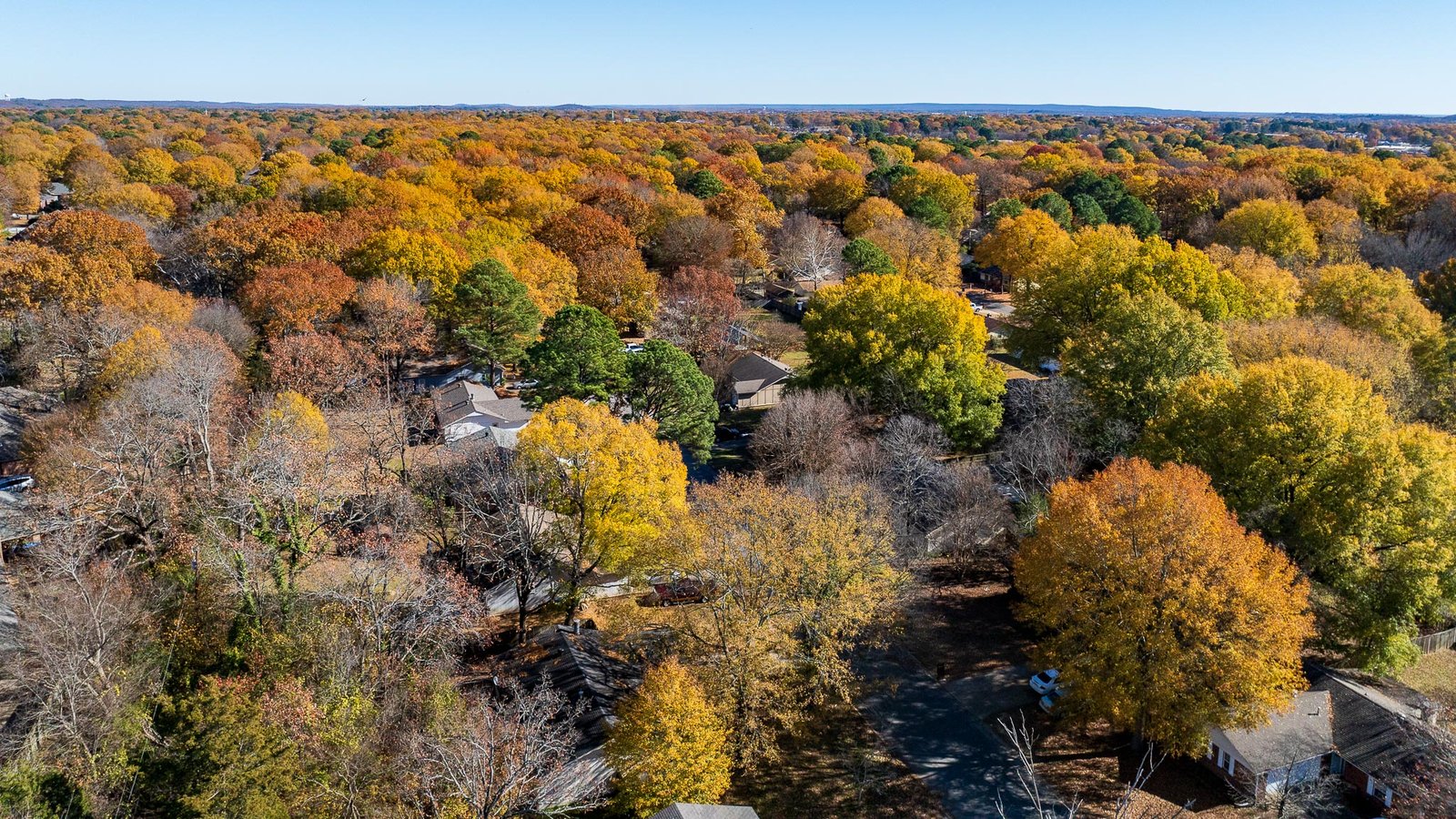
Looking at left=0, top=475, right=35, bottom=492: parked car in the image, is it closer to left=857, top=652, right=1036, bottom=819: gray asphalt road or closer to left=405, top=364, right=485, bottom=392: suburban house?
left=405, top=364, right=485, bottom=392: suburban house

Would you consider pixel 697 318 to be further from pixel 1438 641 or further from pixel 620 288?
pixel 1438 641

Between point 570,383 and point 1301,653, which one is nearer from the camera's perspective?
point 1301,653

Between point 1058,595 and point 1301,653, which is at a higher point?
point 1058,595

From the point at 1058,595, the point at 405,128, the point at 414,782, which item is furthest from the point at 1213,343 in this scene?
the point at 405,128

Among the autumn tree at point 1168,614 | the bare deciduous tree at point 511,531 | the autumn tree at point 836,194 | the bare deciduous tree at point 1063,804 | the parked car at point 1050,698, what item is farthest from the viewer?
the autumn tree at point 836,194

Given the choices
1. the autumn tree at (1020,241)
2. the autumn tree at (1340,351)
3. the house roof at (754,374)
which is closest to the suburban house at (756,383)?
the house roof at (754,374)

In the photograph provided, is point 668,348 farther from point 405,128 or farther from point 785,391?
point 405,128

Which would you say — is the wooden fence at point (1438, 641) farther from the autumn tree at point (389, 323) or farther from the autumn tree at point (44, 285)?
the autumn tree at point (44, 285)
